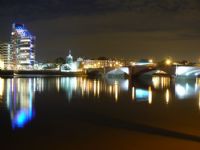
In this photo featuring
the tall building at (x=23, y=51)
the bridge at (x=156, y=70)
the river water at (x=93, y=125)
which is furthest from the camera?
the tall building at (x=23, y=51)

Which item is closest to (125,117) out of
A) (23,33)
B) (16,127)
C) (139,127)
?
(139,127)

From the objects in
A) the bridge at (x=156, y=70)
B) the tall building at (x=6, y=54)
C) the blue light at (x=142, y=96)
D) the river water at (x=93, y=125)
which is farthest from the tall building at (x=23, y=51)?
the river water at (x=93, y=125)

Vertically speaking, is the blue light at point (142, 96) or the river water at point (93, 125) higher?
the blue light at point (142, 96)

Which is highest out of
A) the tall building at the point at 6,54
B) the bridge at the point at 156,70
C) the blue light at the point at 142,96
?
the tall building at the point at 6,54

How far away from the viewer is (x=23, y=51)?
98875 millimetres

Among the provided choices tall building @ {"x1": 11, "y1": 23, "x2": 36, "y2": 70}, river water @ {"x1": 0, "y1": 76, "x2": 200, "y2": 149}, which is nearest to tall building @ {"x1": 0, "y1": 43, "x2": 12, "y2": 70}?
tall building @ {"x1": 11, "y1": 23, "x2": 36, "y2": 70}

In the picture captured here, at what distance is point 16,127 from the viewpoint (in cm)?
1173

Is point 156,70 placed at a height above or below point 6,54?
below

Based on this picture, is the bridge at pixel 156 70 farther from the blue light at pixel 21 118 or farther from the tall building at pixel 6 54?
the tall building at pixel 6 54

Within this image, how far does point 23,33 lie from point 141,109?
291 ft

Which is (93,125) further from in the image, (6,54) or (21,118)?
(6,54)

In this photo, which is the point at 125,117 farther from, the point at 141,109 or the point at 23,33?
the point at 23,33

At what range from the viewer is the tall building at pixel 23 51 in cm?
9869

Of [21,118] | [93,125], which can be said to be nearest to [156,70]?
[21,118]
